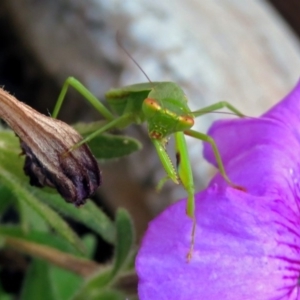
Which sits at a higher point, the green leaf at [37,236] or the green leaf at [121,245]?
the green leaf at [121,245]

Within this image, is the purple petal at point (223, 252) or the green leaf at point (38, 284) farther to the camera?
the green leaf at point (38, 284)

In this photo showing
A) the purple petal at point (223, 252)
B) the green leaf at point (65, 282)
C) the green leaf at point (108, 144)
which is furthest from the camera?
the green leaf at point (65, 282)

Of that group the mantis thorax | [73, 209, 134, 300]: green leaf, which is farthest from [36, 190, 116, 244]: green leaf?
the mantis thorax

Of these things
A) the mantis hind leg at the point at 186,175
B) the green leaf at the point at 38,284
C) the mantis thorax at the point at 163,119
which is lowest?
the green leaf at the point at 38,284

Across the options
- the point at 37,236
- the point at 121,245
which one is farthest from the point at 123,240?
the point at 37,236

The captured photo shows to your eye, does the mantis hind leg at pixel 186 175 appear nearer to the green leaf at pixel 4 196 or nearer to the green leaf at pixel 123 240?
the green leaf at pixel 123 240

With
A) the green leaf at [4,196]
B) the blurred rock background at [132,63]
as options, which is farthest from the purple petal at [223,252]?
the blurred rock background at [132,63]

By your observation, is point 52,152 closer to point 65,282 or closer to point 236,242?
point 236,242
